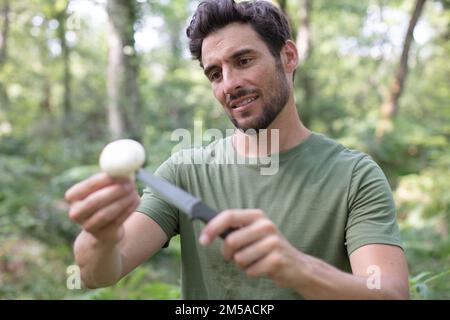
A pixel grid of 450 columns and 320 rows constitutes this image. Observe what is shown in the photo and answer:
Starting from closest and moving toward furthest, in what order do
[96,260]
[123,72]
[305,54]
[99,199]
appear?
[99,199] < [96,260] < [123,72] < [305,54]

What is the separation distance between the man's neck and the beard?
0.04 meters

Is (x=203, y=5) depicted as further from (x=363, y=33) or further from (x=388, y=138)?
(x=363, y=33)

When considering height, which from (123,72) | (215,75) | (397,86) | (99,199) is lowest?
(99,199)

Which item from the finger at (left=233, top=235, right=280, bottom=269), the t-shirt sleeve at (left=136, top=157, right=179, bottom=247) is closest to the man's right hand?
the finger at (left=233, top=235, right=280, bottom=269)

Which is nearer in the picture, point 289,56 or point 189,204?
point 189,204

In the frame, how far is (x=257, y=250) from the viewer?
123 cm

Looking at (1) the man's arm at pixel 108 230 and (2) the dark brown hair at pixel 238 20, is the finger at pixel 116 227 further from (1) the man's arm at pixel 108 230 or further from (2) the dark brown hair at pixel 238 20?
(2) the dark brown hair at pixel 238 20

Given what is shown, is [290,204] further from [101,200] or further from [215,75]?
[101,200]

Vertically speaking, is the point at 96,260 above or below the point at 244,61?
below

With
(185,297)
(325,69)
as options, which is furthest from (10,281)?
(325,69)

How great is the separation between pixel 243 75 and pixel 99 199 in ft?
2.91

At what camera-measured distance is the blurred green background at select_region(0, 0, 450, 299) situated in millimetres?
5766

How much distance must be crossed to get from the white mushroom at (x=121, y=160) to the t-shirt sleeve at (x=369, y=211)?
822mm

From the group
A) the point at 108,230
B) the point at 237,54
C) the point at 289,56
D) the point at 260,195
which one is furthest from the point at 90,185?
the point at 289,56
